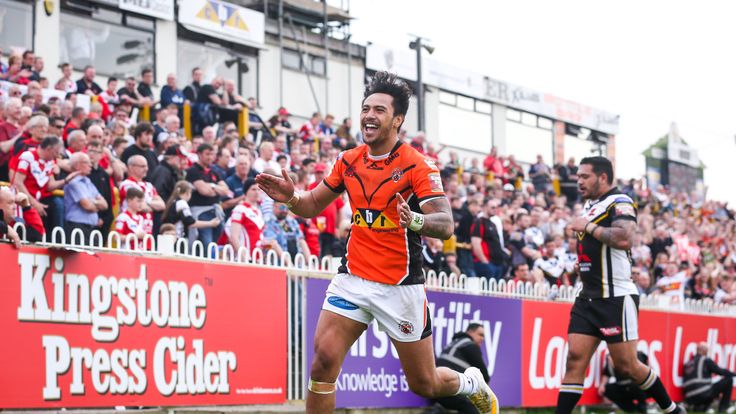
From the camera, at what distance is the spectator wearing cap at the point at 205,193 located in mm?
13438

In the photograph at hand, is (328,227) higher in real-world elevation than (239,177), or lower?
lower

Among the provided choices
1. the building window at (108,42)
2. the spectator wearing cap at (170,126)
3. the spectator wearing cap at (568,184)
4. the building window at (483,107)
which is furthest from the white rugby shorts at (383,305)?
the building window at (483,107)

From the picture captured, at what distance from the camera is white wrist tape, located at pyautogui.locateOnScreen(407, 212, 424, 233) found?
290 inches

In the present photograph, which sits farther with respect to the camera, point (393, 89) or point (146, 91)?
point (146, 91)

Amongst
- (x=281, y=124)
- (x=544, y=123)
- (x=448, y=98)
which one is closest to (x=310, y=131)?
(x=281, y=124)

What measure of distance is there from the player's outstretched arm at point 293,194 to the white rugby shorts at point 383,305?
2.05 ft

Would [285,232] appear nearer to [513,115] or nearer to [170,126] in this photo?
[170,126]

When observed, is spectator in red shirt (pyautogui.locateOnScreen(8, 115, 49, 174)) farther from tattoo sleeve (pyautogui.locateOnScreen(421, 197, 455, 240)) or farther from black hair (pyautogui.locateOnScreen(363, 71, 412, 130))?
tattoo sleeve (pyautogui.locateOnScreen(421, 197, 455, 240))

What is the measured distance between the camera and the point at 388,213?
800 cm

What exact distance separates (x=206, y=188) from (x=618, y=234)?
5.51m

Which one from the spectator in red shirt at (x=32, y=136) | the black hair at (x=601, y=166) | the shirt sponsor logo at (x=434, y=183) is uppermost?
the spectator in red shirt at (x=32, y=136)

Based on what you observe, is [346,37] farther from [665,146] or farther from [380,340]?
[380,340]

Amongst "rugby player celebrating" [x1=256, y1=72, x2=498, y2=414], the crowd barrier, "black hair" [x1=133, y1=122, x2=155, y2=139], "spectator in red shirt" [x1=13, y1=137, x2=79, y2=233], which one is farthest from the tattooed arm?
"black hair" [x1=133, y1=122, x2=155, y2=139]

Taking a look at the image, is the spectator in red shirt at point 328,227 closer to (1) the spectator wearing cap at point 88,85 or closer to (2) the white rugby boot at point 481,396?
(1) the spectator wearing cap at point 88,85
